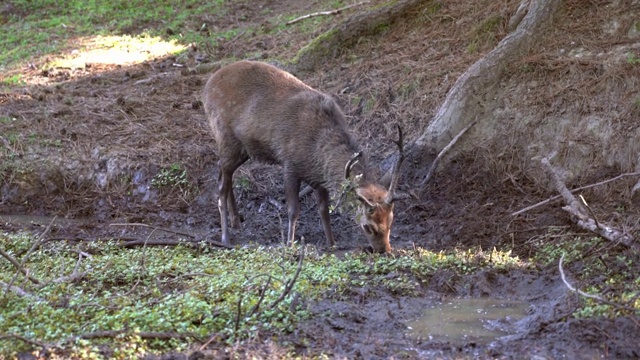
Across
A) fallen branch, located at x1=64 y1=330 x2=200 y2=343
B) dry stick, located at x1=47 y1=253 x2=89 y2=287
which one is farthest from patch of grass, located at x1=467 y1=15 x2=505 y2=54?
fallen branch, located at x1=64 y1=330 x2=200 y2=343

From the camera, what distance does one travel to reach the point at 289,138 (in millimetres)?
9594

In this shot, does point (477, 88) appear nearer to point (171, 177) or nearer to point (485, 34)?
point (485, 34)

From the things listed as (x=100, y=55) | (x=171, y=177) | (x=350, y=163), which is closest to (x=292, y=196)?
(x=350, y=163)

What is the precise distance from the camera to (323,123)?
9.48 meters

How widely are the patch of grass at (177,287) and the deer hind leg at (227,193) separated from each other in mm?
960

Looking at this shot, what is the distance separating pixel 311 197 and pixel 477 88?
2.49 m

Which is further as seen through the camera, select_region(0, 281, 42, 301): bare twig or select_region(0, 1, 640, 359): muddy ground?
select_region(0, 281, 42, 301): bare twig

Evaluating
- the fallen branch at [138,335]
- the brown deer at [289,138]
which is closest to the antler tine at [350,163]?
the brown deer at [289,138]

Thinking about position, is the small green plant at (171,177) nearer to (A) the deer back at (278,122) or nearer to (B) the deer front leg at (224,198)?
(B) the deer front leg at (224,198)

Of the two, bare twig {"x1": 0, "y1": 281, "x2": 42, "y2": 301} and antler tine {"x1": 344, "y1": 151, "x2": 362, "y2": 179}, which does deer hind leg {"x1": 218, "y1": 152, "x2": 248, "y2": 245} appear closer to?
antler tine {"x1": 344, "y1": 151, "x2": 362, "y2": 179}

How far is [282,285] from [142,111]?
22.6 ft

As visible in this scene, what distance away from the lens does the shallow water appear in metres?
6.32

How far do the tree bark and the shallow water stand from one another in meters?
3.59

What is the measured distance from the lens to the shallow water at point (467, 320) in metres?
6.32
